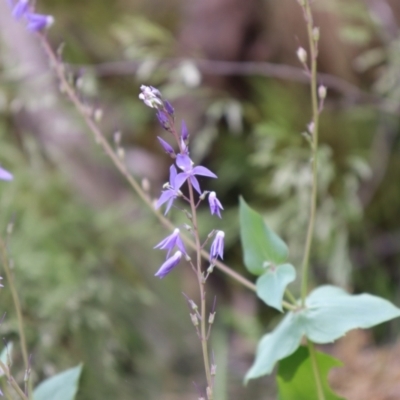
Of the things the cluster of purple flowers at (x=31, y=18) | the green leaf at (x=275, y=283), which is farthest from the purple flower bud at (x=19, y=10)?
the green leaf at (x=275, y=283)

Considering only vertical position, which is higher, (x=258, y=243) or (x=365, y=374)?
(x=258, y=243)

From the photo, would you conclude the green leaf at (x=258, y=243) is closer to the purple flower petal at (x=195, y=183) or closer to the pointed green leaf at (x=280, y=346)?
the pointed green leaf at (x=280, y=346)

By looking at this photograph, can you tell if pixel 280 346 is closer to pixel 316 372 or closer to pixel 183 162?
pixel 316 372

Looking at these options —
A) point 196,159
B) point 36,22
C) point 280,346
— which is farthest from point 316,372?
point 196,159

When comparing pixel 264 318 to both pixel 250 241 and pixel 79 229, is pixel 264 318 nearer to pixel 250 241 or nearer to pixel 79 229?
pixel 79 229

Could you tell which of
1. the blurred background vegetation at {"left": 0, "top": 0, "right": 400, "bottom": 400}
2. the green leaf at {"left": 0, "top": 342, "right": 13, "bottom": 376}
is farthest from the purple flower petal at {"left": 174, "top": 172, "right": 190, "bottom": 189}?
the blurred background vegetation at {"left": 0, "top": 0, "right": 400, "bottom": 400}

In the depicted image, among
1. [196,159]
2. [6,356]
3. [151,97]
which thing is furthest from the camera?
[196,159]
